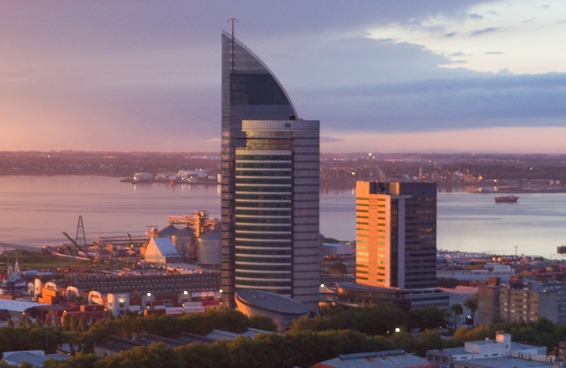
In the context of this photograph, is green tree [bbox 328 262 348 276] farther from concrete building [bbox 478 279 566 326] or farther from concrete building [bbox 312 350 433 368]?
concrete building [bbox 312 350 433 368]

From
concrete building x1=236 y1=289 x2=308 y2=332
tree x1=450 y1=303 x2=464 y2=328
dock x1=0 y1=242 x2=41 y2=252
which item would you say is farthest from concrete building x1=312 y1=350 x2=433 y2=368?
dock x1=0 y1=242 x2=41 y2=252

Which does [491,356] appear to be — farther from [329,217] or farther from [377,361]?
[329,217]

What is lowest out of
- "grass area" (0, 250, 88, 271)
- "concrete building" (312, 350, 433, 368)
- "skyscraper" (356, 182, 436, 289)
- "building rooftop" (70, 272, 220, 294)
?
"grass area" (0, 250, 88, 271)

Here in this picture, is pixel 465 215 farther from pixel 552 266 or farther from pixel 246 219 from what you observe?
pixel 246 219

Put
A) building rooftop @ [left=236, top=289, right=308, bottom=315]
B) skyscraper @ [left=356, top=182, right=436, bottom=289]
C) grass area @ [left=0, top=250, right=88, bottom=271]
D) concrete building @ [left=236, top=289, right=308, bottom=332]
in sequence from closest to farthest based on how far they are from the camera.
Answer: concrete building @ [left=236, top=289, right=308, bottom=332] → building rooftop @ [left=236, top=289, right=308, bottom=315] → skyscraper @ [left=356, top=182, right=436, bottom=289] → grass area @ [left=0, top=250, right=88, bottom=271]

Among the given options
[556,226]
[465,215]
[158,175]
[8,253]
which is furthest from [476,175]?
[8,253]
